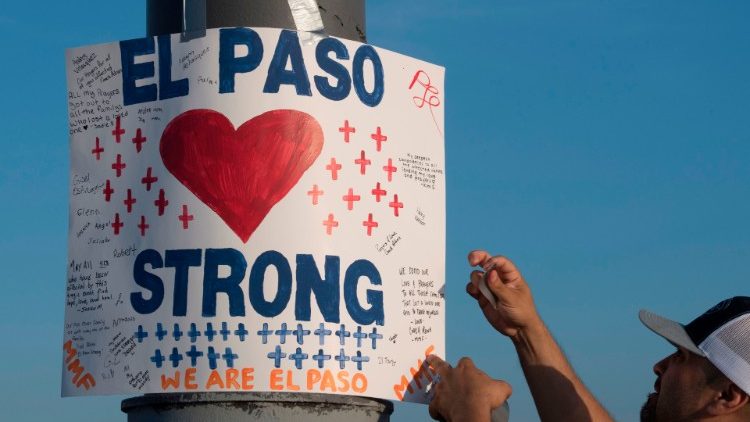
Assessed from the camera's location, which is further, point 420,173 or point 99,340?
point 420,173

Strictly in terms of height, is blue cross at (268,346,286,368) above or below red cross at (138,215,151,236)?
below

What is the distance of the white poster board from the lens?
2365 mm

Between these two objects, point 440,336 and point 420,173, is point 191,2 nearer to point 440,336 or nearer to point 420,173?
point 420,173

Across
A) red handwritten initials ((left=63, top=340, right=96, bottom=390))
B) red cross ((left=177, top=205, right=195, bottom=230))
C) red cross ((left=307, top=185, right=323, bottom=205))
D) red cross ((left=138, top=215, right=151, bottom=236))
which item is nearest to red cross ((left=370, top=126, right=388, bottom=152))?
red cross ((left=307, top=185, right=323, bottom=205))

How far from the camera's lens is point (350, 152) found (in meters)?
2.51

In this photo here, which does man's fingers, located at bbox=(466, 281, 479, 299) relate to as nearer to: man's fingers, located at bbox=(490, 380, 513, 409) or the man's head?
man's fingers, located at bbox=(490, 380, 513, 409)

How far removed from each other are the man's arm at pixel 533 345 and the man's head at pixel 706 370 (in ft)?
0.69

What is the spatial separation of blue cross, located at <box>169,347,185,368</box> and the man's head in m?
1.44

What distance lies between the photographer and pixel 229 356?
2340 millimetres

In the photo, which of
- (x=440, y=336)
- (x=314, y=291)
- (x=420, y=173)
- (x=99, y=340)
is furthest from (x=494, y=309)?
(x=99, y=340)

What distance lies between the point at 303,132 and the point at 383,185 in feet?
0.91

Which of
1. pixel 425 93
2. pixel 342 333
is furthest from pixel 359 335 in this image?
pixel 425 93

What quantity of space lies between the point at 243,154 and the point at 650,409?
1492 mm

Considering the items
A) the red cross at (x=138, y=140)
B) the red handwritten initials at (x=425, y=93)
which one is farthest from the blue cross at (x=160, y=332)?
the red handwritten initials at (x=425, y=93)
